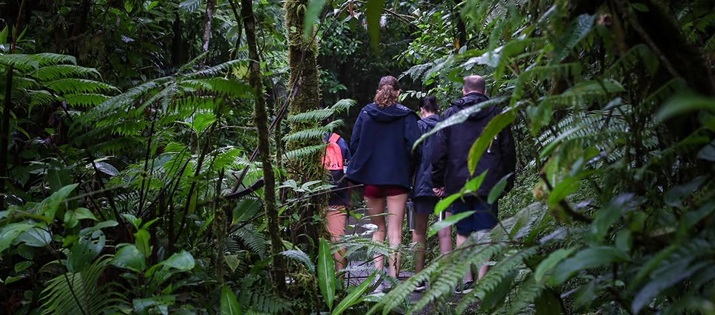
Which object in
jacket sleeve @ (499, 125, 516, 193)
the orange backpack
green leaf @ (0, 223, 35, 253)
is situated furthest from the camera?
the orange backpack

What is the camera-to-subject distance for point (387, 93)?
20.9 ft

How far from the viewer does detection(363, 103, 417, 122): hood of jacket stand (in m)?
6.38

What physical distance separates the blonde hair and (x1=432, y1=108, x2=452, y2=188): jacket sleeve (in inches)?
20.8

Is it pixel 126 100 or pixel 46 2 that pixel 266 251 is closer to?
pixel 126 100

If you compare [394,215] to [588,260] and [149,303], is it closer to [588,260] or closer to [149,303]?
[149,303]

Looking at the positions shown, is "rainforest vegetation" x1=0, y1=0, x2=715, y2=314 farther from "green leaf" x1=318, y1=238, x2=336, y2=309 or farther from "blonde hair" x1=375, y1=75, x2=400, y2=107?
"blonde hair" x1=375, y1=75, x2=400, y2=107

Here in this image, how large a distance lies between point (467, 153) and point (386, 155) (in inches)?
30.4

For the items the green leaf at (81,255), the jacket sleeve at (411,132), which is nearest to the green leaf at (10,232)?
the green leaf at (81,255)

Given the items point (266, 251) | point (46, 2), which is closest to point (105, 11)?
point (46, 2)

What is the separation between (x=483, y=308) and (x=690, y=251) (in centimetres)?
60

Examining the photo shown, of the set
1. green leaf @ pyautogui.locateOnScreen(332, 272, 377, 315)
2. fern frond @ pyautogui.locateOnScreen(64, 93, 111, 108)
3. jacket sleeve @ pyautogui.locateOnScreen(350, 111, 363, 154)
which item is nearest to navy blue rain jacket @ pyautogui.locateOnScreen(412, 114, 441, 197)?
jacket sleeve @ pyautogui.locateOnScreen(350, 111, 363, 154)

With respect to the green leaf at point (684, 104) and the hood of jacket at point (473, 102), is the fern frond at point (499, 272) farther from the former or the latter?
the hood of jacket at point (473, 102)

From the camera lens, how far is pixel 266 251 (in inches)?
121

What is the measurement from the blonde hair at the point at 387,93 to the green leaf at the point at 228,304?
4.15 m
